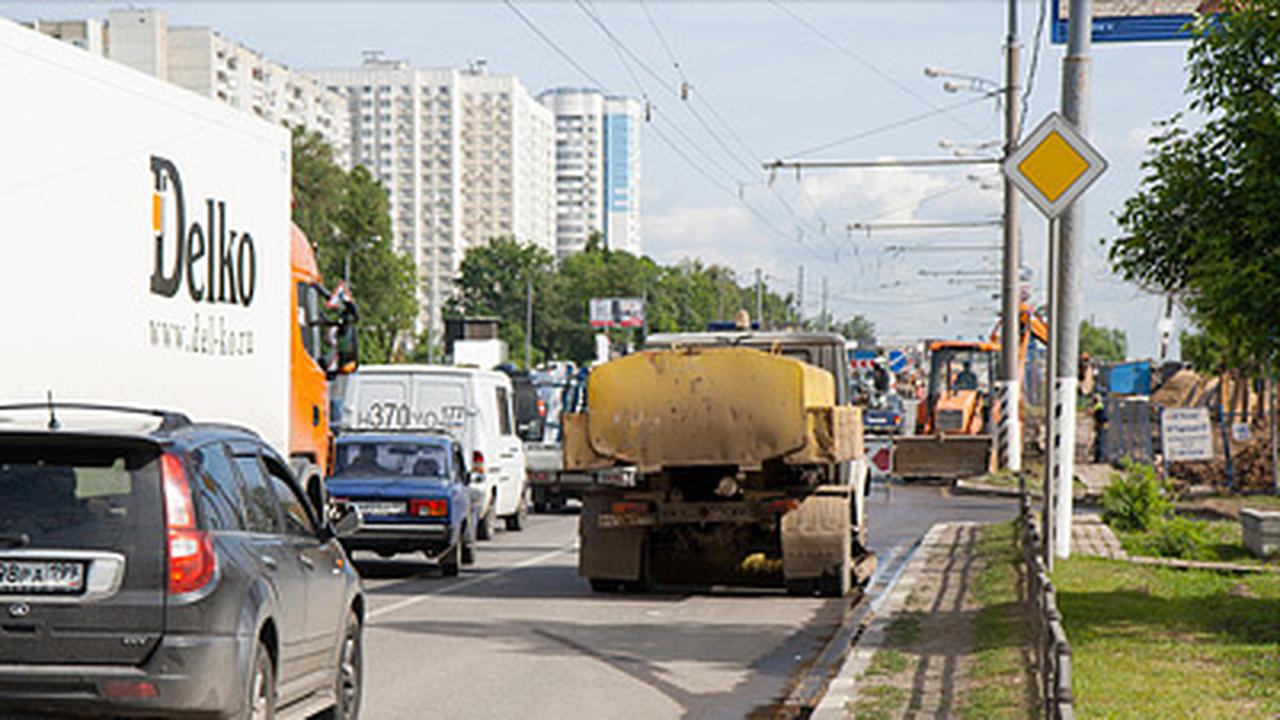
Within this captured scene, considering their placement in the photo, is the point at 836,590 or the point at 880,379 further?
the point at 880,379

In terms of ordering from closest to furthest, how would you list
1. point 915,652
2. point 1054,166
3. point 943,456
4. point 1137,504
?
point 915,652 → point 1054,166 → point 1137,504 → point 943,456

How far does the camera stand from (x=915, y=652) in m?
14.0

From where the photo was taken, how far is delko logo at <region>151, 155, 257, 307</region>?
14.1m

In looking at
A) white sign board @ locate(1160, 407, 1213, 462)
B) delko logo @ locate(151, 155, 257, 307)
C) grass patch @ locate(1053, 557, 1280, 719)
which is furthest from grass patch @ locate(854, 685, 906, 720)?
white sign board @ locate(1160, 407, 1213, 462)

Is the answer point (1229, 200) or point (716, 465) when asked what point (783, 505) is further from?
point (1229, 200)

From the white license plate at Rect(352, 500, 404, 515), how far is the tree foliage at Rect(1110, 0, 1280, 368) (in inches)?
388

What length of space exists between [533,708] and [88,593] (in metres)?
4.15

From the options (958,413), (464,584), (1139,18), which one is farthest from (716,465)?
(958,413)

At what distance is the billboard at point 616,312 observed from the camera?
487ft

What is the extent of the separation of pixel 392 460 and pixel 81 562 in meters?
14.5

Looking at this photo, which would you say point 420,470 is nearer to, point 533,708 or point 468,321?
point 533,708

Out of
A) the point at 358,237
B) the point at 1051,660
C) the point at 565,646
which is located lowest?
the point at 565,646

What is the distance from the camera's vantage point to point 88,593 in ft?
26.2

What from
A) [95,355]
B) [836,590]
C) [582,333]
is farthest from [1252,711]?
[582,333]
